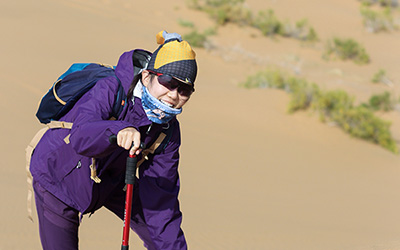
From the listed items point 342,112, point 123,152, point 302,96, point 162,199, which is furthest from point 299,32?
point 123,152

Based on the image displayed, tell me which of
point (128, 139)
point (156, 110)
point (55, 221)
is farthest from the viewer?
point (55, 221)

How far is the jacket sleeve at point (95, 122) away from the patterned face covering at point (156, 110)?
156mm

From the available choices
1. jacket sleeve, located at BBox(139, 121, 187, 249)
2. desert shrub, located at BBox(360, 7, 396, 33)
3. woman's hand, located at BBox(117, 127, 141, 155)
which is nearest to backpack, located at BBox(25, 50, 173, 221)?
jacket sleeve, located at BBox(139, 121, 187, 249)

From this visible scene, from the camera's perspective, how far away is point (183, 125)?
8.88 m

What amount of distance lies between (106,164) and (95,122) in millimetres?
500

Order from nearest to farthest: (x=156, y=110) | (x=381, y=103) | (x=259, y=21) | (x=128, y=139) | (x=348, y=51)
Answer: (x=128, y=139) < (x=156, y=110) < (x=381, y=103) < (x=348, y=51) < (x=259, y=21)

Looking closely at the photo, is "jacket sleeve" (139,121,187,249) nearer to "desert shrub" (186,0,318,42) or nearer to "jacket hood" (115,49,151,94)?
"jacket hood" (115,49,151,94)

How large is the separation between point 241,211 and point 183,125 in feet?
9.31

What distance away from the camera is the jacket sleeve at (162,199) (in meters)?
3.18

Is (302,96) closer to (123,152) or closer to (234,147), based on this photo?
(234,147)

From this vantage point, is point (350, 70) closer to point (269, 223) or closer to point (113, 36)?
point (113, 36)

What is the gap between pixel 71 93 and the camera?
2.93 meters

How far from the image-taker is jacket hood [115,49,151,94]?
289cm

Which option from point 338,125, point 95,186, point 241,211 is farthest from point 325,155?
point 95,186
